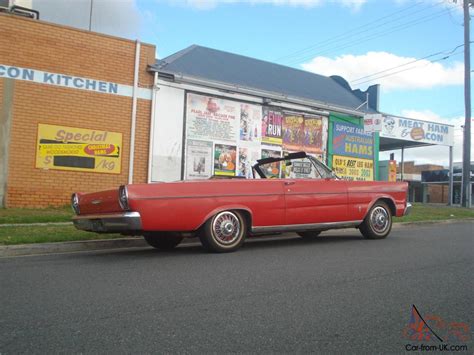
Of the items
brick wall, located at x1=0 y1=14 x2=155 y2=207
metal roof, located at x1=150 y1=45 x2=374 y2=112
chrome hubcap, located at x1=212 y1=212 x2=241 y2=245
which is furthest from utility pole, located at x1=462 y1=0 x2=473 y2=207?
chrome hubcap, located at x1=212 y1=212 x2=241 y2=245

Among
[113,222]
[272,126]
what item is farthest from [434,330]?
[272,126]

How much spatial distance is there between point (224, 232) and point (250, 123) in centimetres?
909

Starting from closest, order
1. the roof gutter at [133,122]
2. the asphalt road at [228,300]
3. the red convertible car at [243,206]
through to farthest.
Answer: the asphalt road at [228,300] < the red convertible car at [243,206] < the roof gutter at [133,122]

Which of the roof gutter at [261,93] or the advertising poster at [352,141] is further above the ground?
the roof gutter at [261,93]

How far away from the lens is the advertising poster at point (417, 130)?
2103 centimetres

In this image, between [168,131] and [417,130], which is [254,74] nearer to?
[168,131]

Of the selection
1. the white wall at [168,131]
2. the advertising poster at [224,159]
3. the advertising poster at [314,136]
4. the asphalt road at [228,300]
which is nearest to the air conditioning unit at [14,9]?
the white wall at [168,131]

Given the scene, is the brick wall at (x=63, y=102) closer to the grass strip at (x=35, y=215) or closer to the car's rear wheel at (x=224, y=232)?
the grass strip at (x=35, y=215)

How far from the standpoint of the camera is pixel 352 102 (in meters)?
20.1

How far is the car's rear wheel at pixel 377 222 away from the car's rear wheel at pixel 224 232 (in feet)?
8.75

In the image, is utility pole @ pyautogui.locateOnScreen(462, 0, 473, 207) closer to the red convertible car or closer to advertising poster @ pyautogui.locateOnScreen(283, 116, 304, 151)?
advertising poster @ pyautogui.locateOnScreen(283, 116, 304, 151)

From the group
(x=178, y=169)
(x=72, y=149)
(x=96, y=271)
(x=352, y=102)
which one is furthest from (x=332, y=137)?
(x=96, y=271)

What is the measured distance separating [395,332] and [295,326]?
736 mm

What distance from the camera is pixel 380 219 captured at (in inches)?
339
